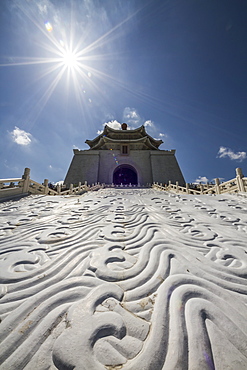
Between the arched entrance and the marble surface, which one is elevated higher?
the arched entrance

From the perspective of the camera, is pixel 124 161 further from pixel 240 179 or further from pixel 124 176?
pixel 240 179

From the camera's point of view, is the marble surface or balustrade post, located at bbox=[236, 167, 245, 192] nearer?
the marble surface

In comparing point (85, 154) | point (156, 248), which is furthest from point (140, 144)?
point (156, 248)

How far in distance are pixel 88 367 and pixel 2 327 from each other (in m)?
0.60

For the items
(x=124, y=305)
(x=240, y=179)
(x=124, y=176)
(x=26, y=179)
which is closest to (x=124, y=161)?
(x=124, y=176)

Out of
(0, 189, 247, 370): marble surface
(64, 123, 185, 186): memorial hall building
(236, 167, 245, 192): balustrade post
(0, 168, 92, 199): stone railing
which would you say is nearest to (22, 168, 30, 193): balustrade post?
(0, 168, 92, 199): stone railing

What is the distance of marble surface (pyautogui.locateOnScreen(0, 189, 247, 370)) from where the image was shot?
2.43 feet

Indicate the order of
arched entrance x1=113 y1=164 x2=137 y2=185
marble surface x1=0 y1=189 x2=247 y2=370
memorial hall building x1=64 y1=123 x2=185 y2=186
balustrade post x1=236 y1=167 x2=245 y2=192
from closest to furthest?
1. marble surface x1=0 y1=189 x2=247 y2=370
2. balustrade post x1=236 y1=167 x2=245 y2=192
3. memorial hall building x1=64 y1=123 x2=185 y2=186
4. arched entrance x1=113 y1=164 x2=137 y2=185

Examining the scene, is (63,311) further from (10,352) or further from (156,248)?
Answer: (156,248)

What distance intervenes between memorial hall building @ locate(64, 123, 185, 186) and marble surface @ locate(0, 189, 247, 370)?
1642 centimetres

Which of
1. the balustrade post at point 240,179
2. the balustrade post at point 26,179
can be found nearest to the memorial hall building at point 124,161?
the balustrade post at point 26,179

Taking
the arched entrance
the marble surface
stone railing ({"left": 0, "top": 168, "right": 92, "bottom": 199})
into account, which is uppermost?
the arched entrance

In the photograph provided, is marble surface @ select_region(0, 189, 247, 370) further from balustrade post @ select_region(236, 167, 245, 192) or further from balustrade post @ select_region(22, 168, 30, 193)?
balustrade post @ select_region(236, 167, 245, 192)

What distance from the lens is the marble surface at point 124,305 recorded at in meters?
0.74
